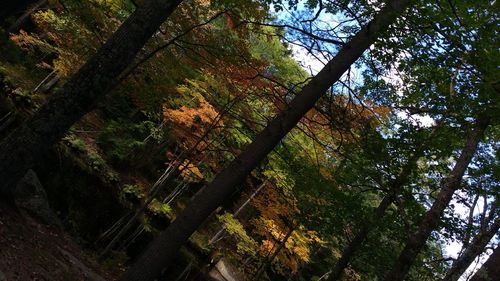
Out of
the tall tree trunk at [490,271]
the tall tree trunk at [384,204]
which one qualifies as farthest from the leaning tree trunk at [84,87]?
the tall tree trunk at [490,271]

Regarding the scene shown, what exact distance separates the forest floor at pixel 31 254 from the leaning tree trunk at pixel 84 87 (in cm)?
124

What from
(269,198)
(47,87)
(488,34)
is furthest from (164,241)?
(47,87)

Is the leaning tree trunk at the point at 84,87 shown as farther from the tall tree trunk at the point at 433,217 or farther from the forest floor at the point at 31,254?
the tall tree trunk at the point at 433,217

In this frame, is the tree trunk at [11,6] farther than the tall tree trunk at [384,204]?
No

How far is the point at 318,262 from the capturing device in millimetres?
26109

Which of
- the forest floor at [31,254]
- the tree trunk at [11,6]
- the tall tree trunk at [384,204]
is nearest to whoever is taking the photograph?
the tree trunk at [11,6]

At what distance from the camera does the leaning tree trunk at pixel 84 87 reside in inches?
240

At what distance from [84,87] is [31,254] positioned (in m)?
3.19

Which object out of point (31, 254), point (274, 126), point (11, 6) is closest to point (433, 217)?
point (274, 126)

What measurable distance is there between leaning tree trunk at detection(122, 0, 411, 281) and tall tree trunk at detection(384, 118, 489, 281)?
7.79 ft

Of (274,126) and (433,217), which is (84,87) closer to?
(274,126)

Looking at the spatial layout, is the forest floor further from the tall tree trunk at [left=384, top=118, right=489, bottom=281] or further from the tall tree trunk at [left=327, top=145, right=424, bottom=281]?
the tall tree trunk at [left=327, top=145, right=424, bottom=281]

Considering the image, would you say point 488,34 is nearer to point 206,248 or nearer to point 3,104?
point 3,104

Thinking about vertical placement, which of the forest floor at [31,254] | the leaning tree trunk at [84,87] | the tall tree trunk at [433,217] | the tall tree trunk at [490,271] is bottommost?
the forest floor at [31,254]
